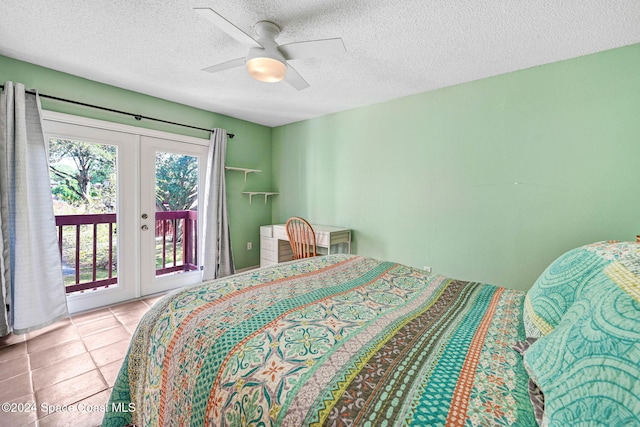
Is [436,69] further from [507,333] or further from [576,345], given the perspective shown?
[576,345]

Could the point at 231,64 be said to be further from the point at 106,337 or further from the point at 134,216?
the point at 106,337

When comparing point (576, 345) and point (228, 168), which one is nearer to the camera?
point (576, 345)

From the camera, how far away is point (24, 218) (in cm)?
228

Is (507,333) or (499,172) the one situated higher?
(499,172)

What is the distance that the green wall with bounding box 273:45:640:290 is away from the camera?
205 centimetres

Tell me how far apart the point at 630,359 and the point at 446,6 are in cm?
187

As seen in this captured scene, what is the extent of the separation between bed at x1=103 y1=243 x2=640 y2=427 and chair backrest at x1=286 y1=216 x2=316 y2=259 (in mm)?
1837

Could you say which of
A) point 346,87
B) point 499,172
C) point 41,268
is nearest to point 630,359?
point 499,172

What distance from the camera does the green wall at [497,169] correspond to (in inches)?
80.8

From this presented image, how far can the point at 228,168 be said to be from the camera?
3785 mm

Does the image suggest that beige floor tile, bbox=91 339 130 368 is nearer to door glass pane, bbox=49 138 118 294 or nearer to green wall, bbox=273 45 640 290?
door glass pane, bbox=49 138 118 294

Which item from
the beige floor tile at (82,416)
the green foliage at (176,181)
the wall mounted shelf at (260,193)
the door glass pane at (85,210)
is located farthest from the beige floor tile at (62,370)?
the wall mounted shelf at (260,193)

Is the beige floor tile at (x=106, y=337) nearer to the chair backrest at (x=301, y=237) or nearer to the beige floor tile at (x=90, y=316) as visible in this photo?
the beige floor tile at (x=90, y=316)

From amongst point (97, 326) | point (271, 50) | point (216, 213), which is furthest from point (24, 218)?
point (271, 50)
